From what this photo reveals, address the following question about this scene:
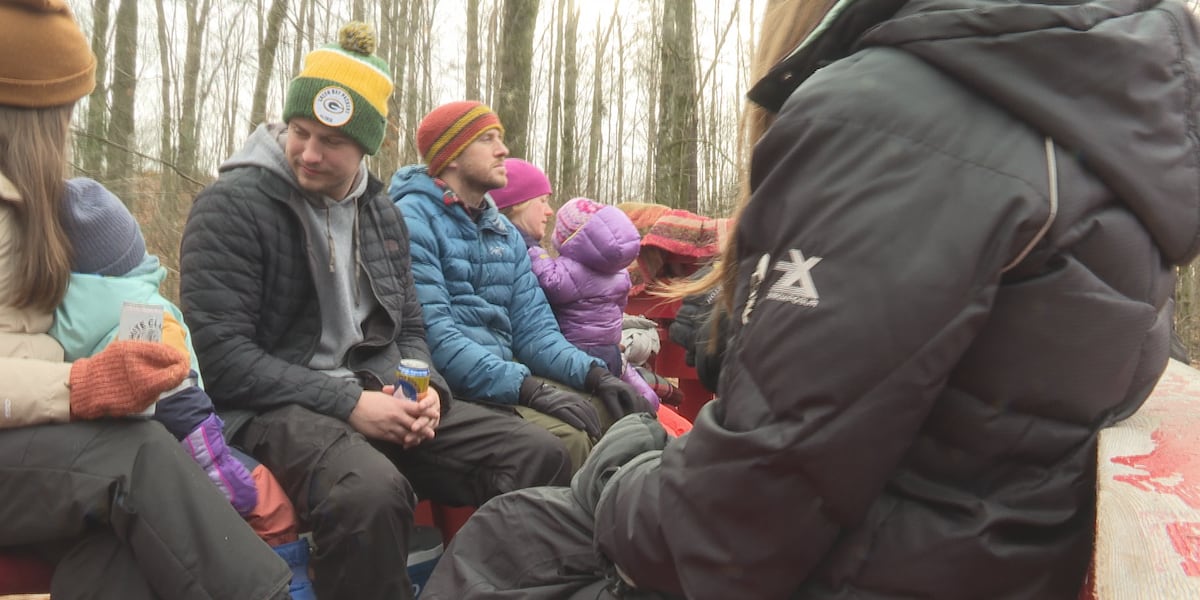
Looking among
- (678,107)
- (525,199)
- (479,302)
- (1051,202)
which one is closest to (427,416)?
(479,302)

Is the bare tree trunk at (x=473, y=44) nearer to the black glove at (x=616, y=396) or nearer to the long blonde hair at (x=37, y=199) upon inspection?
the black glove at (x=616, y=396)

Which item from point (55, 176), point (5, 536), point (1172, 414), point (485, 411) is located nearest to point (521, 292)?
point (485, 411)

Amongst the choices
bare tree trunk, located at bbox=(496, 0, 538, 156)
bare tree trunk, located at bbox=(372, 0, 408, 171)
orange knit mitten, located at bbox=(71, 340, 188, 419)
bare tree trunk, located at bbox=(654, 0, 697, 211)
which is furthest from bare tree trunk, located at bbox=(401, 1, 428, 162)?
orange knit mitten, located at bbox=(71, 340, 188, 419)

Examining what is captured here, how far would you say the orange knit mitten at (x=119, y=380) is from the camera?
1.91m

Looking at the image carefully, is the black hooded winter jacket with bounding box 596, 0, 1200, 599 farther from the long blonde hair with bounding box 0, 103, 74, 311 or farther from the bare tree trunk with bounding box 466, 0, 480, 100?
the bare tree trunk with bounding box 466, 0, 480, 100

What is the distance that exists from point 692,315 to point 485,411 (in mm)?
1592

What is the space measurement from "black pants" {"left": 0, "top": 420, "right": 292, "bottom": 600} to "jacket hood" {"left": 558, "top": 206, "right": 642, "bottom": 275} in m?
2.47

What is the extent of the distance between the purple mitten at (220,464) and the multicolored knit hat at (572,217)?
2.28 m

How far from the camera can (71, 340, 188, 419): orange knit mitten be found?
6.27 ft

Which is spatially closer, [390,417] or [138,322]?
[138,322]

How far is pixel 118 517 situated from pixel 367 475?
0.70m

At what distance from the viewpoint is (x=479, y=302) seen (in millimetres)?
3559

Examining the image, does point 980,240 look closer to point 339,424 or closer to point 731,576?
point 731,576

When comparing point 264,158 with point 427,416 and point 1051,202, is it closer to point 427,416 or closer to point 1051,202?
point 427,416
